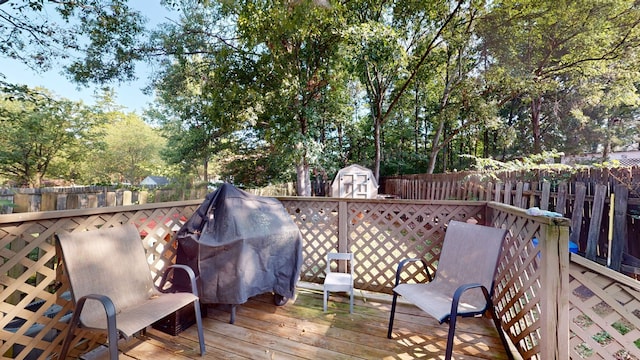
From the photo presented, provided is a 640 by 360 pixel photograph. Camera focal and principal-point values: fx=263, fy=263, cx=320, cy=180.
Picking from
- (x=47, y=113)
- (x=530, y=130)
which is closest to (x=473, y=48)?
(x=530, y=130)

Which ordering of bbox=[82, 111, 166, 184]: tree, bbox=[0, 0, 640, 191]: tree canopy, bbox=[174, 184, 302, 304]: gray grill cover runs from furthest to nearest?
1. bbox=[82, 111, 166, 184]: tree
2. bbox=[0, 0, 640, 191]: tree canopy
3. bbox=[174, 184, 302, 304]: gray grill cover

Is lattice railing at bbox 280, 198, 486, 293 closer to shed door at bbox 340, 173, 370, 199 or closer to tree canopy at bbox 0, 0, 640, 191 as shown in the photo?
tree canopy at bbox 0, 0, 640, 191

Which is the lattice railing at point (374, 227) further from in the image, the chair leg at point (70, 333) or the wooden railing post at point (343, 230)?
the chair leg at point (70, 333)

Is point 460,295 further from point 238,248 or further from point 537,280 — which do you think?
point 238,248

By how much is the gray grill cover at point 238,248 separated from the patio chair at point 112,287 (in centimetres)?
26

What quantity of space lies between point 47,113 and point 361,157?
16.2 m

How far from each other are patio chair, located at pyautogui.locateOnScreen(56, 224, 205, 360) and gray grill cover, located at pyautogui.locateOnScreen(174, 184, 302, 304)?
10.3 inches

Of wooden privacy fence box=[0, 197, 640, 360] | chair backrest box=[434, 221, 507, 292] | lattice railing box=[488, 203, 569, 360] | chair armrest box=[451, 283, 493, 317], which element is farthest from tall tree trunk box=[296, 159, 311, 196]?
chair armrest box=[451, 283, 493, 317]

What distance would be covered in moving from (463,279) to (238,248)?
184 cm

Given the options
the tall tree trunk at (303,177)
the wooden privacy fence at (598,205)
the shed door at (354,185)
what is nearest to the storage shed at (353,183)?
the shed door at (354,185)

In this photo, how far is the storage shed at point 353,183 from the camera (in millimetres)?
10930

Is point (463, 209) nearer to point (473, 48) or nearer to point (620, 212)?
point (620, 212)

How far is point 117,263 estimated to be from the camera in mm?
1896

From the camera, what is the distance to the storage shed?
430 inches
